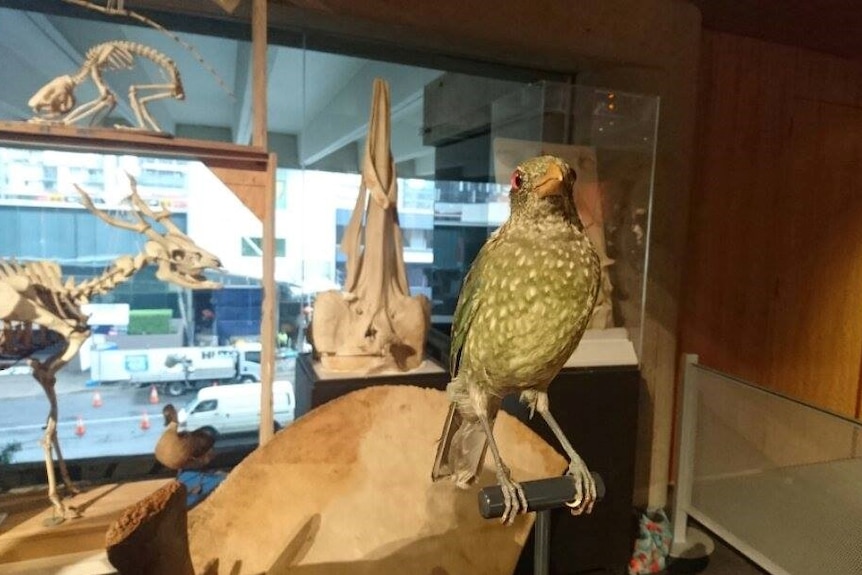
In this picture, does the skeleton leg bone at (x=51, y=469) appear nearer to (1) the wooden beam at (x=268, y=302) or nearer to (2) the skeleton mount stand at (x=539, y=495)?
(1) the wooden beam at (x=268, y=302)

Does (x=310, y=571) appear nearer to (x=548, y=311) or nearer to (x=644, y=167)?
(x=548, y=311)

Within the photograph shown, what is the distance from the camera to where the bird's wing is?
99 cm

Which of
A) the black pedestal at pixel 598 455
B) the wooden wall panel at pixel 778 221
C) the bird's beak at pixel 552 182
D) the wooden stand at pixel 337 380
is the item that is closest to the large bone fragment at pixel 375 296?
the wooden stand at pixel 337 380

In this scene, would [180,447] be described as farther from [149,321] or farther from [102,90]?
[102,90]

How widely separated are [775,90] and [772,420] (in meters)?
1.51

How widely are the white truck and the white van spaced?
0.03 metres

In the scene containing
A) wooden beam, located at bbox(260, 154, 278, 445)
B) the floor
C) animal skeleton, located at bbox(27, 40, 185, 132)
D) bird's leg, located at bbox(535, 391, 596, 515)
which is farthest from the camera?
the floor

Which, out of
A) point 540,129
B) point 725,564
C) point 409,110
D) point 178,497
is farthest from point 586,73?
point 178,497

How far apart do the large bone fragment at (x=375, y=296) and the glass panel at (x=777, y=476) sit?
3.30 ft

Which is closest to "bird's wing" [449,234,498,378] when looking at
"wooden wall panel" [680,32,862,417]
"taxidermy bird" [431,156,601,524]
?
"taxidermy bird" [431,156,601,524]

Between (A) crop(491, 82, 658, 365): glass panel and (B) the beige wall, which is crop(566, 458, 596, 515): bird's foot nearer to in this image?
(A) crop(491, 82, 658, 365): glass panel

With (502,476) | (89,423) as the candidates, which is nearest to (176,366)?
(89,423)

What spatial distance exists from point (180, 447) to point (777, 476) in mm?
1613

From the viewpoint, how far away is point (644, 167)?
81.3 inches
